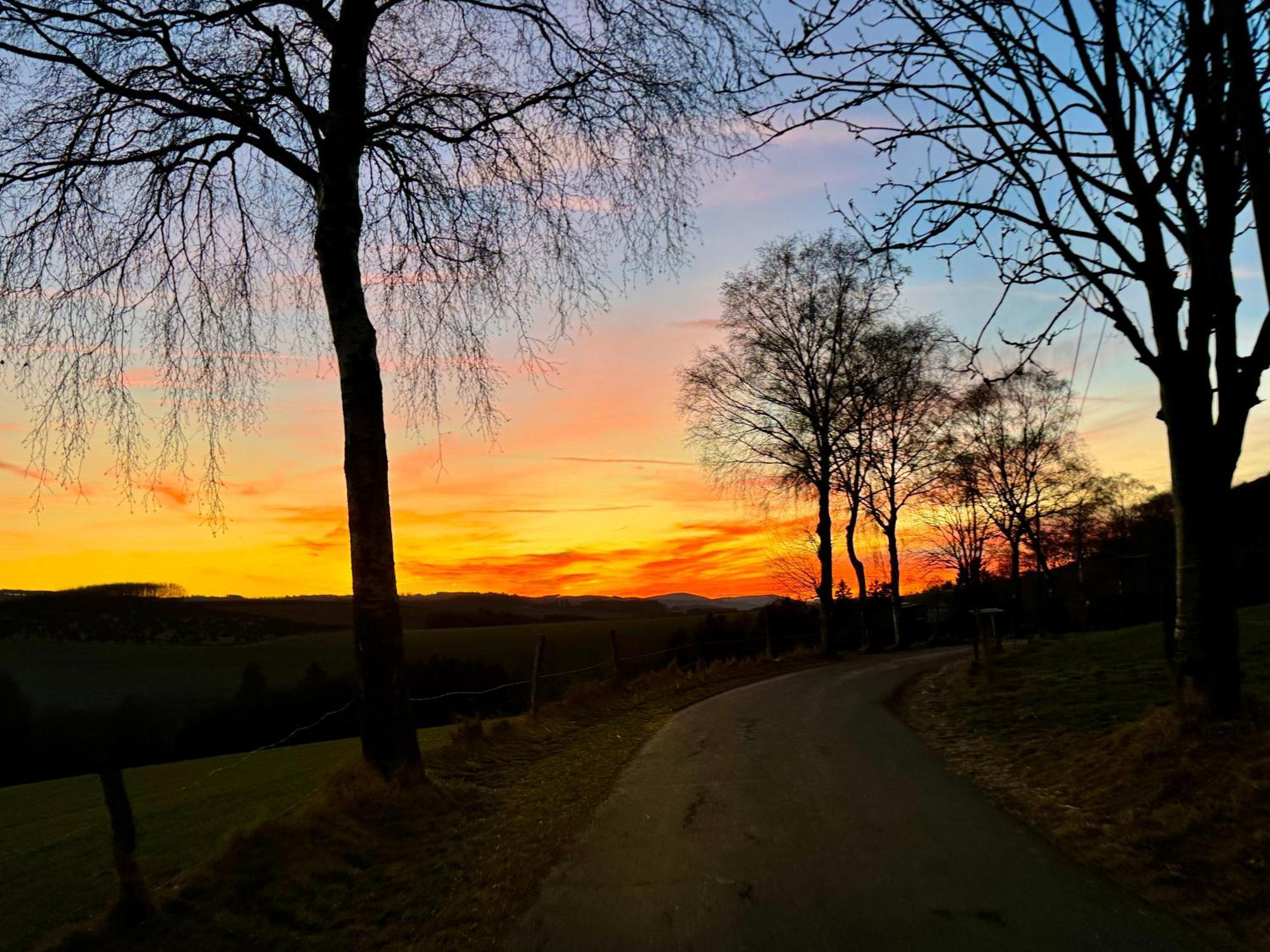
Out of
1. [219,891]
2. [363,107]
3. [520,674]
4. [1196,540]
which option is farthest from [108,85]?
[520,674]

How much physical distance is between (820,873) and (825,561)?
75.5 feet

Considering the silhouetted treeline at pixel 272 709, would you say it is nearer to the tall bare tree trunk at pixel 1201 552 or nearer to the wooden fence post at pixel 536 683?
the wooden fence post at pixel 536 683

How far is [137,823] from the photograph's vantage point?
43.9 ft

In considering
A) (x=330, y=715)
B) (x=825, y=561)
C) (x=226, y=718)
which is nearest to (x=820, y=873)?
(x=330, y=715)

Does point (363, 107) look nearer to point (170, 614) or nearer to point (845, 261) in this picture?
point (845, 261)

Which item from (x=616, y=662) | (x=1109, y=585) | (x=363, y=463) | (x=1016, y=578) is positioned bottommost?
(x=616, y=662)

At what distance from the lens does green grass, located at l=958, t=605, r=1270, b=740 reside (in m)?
9.88

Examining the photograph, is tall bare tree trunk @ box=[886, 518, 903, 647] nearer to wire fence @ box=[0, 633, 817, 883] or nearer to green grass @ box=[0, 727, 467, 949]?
wire fence @ box=[0, 633, 817, 883]

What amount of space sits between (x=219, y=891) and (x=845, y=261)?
85.0 feet

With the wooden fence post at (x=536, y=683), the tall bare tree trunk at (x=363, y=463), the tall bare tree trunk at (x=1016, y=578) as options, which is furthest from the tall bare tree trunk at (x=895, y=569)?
the tall bare tree trunk at (x=363, y=463)

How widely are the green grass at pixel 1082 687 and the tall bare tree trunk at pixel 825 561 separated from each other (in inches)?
267

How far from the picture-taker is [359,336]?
7.81 meters

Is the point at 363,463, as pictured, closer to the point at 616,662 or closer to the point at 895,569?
the point at 616,662

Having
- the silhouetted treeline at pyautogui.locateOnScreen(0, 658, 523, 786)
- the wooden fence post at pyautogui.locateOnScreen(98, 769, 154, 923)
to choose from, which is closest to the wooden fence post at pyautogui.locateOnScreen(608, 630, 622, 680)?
the wooden fence post at pyautogui.locateOnScreen(98, 769, 154, 923)
